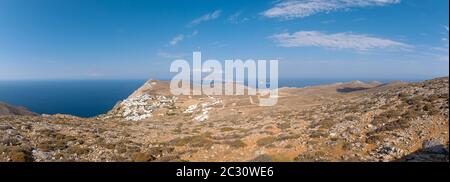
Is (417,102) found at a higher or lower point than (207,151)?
higher

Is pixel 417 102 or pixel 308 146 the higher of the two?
pixel 417 102

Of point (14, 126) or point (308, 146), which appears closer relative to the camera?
point (308, 146)

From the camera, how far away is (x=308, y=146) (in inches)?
912

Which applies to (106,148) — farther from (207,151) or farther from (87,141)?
(207,151)
